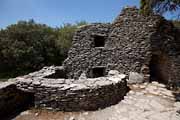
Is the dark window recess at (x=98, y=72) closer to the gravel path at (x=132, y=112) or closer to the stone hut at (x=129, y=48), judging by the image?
the stone hut at (x=129, y=48)

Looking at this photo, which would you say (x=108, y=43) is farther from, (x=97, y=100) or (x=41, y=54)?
(x=41, y=54)

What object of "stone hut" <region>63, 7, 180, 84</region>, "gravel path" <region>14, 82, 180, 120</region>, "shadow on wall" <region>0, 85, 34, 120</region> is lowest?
"gravel path" <region>14, 82, 180, 120</region>

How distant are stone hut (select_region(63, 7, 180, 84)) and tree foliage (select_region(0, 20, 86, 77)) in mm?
12841

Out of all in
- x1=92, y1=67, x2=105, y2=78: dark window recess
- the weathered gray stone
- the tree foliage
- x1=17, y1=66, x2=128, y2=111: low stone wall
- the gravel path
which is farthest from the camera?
the tree foliage

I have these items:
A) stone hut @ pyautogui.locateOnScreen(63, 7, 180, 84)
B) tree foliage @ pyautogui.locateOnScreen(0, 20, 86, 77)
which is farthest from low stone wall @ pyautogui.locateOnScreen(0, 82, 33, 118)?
tree foliage @ pyautogui.locateOnScreen(0, 20, 86, 77)

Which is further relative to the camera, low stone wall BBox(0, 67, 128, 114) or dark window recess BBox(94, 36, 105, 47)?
dark window recess BBox(94, 36, 105, 47)

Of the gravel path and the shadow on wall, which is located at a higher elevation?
the shadow on wall

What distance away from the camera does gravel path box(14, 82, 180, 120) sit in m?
6.58

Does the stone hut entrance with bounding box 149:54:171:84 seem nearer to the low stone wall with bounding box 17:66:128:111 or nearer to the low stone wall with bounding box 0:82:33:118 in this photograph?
the low stone wall with bounding box 17:66:128:111

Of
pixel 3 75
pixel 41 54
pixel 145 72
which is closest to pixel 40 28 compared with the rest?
pixel 41 54

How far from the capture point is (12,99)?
7.44 meters

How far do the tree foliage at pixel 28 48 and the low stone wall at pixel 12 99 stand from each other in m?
17.1

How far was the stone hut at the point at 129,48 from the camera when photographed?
439 inches

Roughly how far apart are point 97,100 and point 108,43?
572 centimetres
